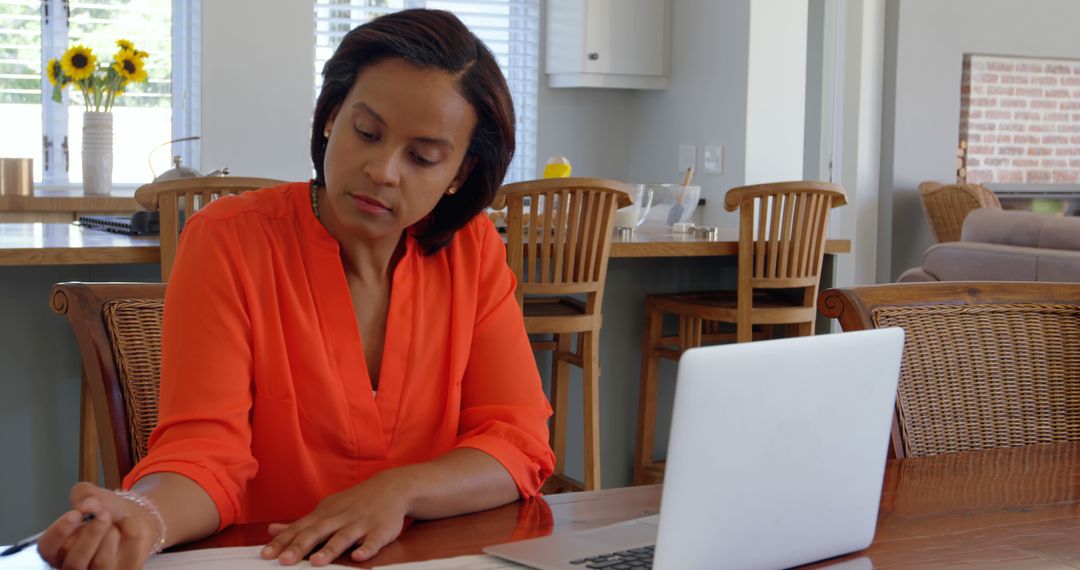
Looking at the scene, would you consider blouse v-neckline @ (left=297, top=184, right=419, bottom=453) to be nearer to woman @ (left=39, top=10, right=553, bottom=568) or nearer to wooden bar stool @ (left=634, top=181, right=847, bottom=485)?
woman @ (left=39, top=10, right=553, bottom=568)

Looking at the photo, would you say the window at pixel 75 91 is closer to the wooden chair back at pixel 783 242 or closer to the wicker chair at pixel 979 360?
the wooden chair back at pixel 783 242

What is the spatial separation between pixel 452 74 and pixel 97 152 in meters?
3.71

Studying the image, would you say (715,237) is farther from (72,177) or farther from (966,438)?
(72,177)

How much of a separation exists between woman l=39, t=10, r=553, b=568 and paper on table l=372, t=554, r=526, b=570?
103 mm

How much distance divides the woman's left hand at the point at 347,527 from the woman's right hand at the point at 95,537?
98 mm

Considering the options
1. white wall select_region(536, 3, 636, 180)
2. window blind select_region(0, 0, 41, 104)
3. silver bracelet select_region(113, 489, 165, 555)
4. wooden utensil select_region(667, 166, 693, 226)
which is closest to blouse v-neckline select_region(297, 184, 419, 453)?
silver bracelet select_region(113, 489, 165, 555)

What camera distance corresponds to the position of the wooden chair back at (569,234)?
302 cm

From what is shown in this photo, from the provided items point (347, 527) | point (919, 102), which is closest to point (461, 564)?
point (347, 527)

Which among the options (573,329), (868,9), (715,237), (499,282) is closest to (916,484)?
(499,282)

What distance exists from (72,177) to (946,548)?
4.91 metres

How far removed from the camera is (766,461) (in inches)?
34.6

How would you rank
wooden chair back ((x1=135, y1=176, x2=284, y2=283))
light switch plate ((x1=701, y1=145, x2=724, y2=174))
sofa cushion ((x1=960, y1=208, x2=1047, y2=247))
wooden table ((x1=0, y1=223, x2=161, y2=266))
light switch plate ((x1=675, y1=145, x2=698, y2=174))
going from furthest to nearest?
1. light switch plate ((x1=675, y1=145, x2=698, y2=174))
2. light switch plate ((x1=701, y1=145, x2=724, y2=174))
3. sofa cushion ((x1=960, y1=208, x2=1047, y2=247))
4. wooden chair back ((x1=135, y1=176, x2=284, y2=283))
5. wooden table ((x1=0, y1=223, x2=161, y2=266))

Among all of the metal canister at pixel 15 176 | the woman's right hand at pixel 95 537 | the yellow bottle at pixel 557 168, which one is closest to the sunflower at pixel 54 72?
the metal canister at pixel 15 176

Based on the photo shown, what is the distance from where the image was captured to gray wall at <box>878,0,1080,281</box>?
6172 mm
